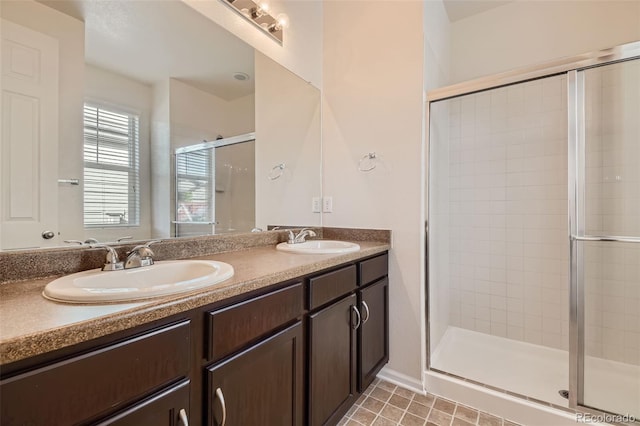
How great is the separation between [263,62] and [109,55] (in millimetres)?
844

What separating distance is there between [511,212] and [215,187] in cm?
230

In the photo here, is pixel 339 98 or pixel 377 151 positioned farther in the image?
pixel 339 98

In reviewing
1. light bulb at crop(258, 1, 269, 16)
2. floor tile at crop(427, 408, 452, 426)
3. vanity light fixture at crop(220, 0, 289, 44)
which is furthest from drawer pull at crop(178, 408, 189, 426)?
light bulb at crop(258, 1, 269, 16)

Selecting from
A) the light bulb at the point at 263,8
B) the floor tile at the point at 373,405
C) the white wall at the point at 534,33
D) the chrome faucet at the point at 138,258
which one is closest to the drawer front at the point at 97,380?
the chrome faucet at the point at 138,258

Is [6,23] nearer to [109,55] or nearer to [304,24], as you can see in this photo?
[109,55]

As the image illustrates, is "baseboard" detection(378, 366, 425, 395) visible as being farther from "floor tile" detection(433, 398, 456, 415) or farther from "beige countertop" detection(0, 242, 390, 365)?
Result: "beige countertop" detection(0, 242, 390, 365)

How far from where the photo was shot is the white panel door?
2.91ft

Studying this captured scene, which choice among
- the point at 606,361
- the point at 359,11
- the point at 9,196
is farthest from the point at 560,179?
the point at 9,196

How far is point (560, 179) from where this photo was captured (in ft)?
7.04

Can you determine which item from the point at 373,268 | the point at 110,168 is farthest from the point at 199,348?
Answer: the point at 373,268

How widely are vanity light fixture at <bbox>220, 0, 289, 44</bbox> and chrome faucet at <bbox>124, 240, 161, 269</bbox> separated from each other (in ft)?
4.25

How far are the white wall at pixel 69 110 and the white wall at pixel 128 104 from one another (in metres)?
0.04

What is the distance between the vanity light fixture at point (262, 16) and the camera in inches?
60.7

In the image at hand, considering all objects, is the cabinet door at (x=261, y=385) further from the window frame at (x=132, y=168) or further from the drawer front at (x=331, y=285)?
the window frame at (x=132, y=168)
